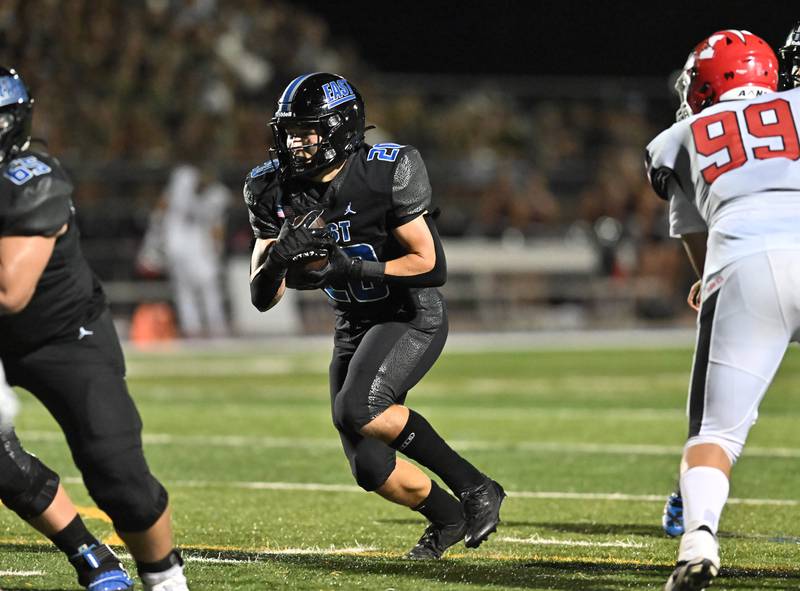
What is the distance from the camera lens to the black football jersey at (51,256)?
3.81m

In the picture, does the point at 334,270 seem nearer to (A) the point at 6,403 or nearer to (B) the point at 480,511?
(B) the point at 480,511

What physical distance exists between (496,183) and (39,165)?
1472 centimetres

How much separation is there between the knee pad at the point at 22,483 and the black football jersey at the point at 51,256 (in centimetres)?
41

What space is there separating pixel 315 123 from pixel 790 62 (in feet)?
5.82

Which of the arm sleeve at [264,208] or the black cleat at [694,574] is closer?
the black cleat at [694,574]

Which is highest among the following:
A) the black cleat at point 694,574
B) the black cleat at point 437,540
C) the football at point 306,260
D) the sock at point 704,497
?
the football at point 306,260

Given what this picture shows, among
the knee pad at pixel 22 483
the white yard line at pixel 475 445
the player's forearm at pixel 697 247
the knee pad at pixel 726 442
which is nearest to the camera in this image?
the knee pad at pixel 726 442

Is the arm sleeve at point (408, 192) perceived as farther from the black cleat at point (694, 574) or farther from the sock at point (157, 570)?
the black cleat at point (694, 574)

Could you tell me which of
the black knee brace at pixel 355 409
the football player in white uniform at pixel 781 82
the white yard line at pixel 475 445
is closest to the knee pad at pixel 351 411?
the black knee brace at pixel 355 409

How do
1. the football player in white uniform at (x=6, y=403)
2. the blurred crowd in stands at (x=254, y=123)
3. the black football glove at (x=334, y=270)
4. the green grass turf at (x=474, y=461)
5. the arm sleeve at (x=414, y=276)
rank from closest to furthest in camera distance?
the football player in white uniform at (x=6, y=403) → the green grass turf at (x=474, y=461) → the black football glove at (x=334, y=270) → the arm sleeve at (x=414, y=276) → the blurred crowd in stands at (x=254, y=123)

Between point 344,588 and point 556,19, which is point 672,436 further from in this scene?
point 556,19

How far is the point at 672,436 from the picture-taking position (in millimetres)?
8789

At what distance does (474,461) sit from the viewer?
25.6 feet

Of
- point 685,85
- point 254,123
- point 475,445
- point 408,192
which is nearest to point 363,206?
point 408,192
